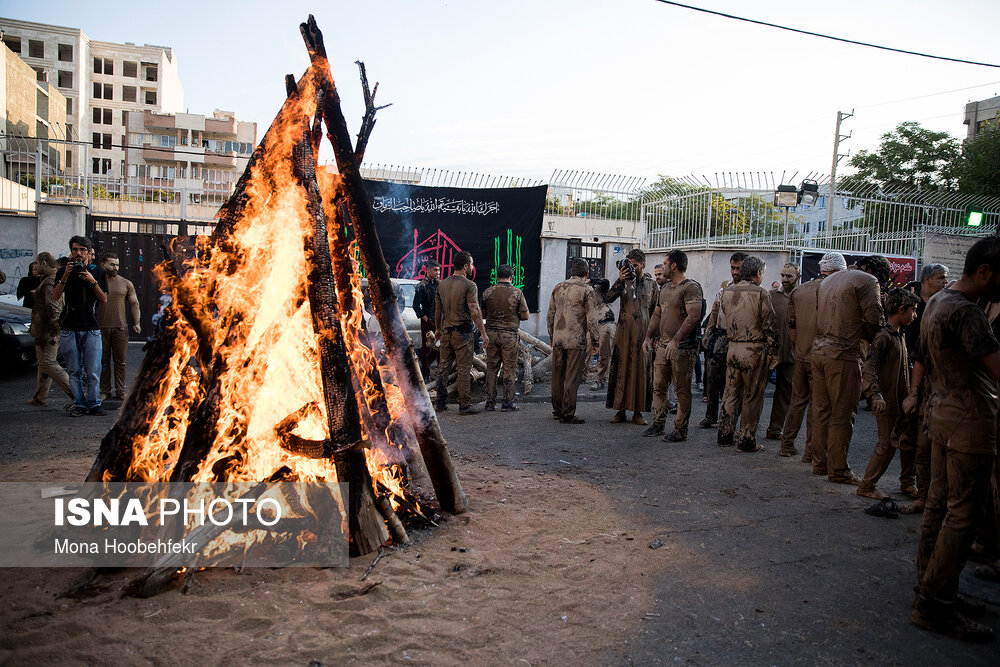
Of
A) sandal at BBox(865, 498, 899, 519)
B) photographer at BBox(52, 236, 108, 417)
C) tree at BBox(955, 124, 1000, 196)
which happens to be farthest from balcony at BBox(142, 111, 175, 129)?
sandal at BBox(865, 498, 899, 519)

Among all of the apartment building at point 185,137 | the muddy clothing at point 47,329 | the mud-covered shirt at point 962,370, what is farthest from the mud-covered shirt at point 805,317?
the apartment building at point 185,137

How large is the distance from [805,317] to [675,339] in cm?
143

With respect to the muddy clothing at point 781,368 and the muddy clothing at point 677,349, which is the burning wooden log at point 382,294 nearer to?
the muddy clothing at point 677,349

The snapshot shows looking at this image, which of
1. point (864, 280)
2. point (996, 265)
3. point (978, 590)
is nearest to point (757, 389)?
point (864, 280)

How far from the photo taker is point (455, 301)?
352 inches

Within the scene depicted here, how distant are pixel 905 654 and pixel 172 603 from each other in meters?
3.69

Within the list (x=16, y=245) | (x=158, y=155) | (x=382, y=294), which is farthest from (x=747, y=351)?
(x=158, y=155)

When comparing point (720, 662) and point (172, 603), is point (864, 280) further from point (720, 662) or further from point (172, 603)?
point (172, 603)

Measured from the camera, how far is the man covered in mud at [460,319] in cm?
891

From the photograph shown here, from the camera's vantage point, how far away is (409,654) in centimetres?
298

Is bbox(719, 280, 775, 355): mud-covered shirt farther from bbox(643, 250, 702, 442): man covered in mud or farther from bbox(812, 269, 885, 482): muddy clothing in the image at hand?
bbox(812, 269, 885, 482): muddy clothing

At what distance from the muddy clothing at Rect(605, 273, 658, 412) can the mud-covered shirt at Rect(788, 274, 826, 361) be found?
1.95m

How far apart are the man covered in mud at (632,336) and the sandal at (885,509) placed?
361 cm

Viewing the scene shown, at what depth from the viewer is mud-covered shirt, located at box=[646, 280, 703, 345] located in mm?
7711
